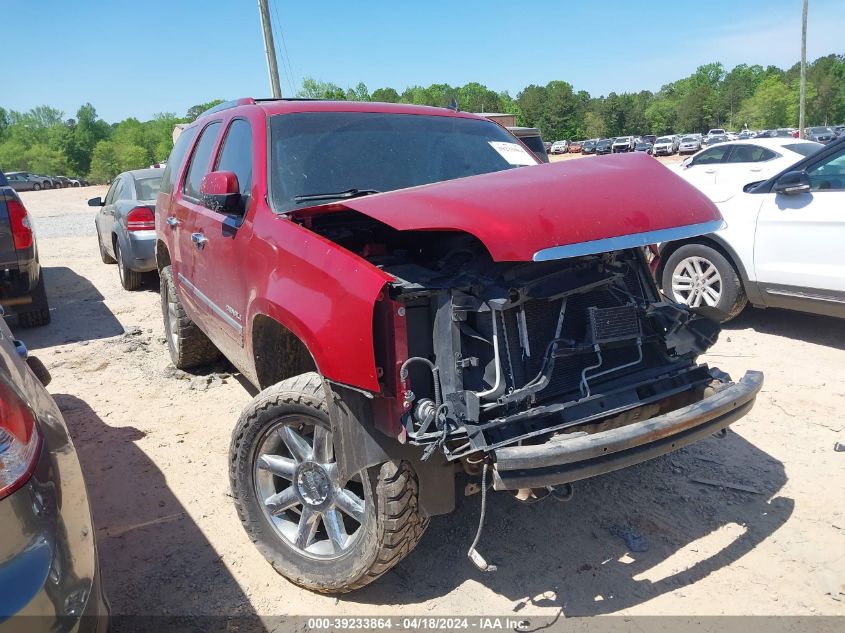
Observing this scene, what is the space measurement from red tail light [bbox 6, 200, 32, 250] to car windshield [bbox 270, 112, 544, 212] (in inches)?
173

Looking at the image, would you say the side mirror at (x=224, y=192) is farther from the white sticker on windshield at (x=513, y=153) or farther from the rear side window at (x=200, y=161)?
the white sticker on windshield at (x=513, y=153)

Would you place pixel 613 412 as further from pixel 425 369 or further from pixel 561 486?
pixel 425 369

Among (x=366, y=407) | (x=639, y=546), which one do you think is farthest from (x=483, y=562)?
(x=639, y=546)

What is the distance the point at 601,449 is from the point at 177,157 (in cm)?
420

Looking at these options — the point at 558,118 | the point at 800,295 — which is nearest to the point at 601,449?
the point at 800,295

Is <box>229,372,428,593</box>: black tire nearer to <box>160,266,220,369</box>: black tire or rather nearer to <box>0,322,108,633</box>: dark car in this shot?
<box>0,322,108,633</box>: dark car

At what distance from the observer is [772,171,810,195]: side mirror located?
523 centimetres

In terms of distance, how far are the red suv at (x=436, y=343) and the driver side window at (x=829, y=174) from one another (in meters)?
2.92

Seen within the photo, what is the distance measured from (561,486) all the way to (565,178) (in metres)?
1.26

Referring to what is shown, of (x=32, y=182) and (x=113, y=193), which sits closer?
(x=113, y=193)

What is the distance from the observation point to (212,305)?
3.99 meters

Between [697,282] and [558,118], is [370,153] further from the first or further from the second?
[558,118]

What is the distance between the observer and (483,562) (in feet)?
7.64

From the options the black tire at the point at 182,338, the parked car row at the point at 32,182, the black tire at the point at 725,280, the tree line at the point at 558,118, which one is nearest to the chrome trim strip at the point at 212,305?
the black tire at the point at 182,338
